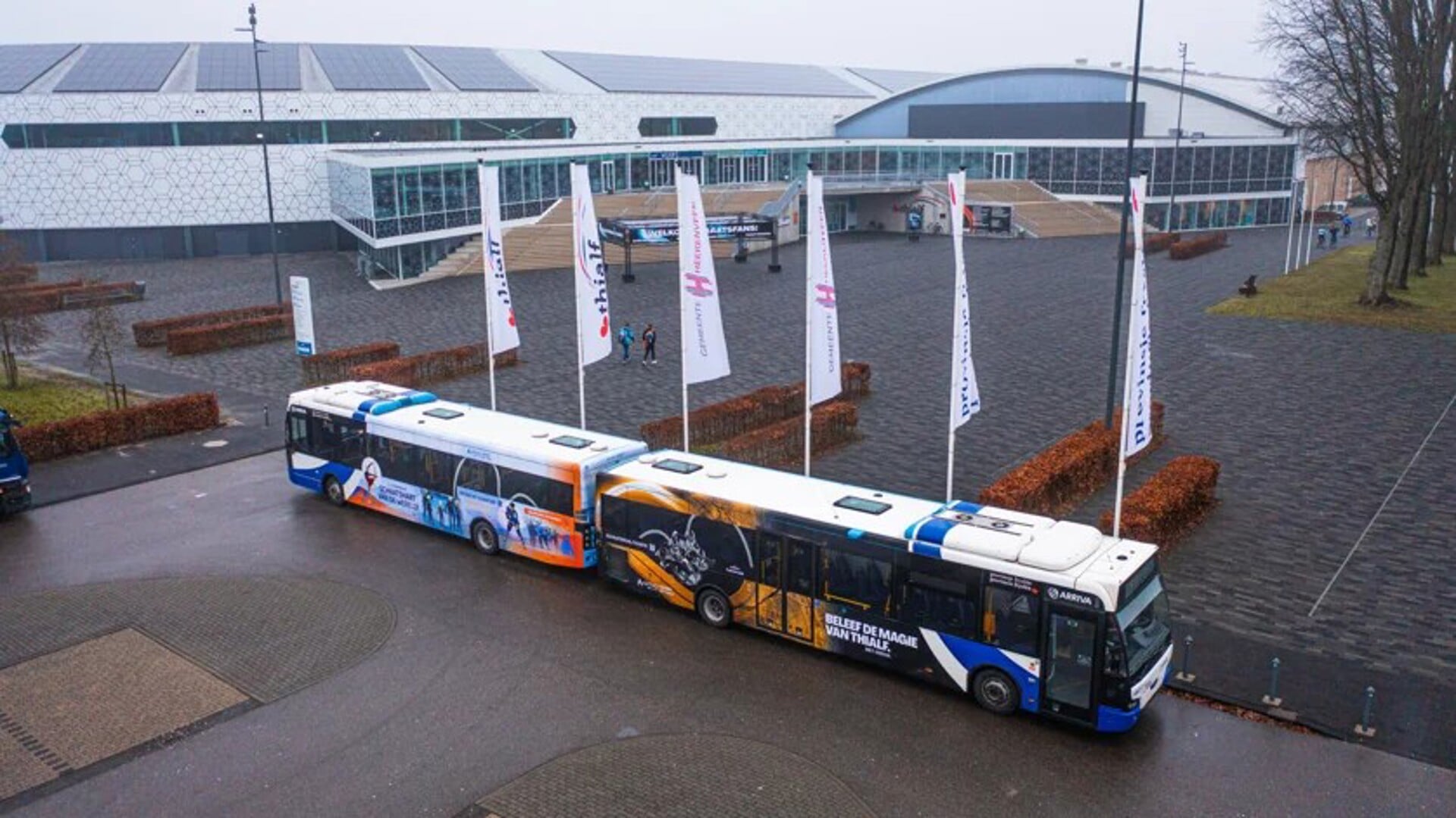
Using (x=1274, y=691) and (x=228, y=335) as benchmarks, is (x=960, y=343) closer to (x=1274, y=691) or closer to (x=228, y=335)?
(x=1274, y=691)

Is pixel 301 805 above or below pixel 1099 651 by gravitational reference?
below

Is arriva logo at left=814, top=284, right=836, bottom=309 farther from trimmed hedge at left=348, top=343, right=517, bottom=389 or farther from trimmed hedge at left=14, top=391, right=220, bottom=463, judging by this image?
trimmed hedge at left=14, top=391, right=220, bottom=463

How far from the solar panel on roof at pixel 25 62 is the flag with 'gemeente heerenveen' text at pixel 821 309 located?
58.3 metres

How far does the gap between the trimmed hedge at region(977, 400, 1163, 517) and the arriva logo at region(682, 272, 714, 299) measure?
6485 mm

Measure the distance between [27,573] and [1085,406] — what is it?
23726 millimetres

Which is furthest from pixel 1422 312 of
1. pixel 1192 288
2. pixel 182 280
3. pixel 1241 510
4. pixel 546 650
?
pixel 182 280

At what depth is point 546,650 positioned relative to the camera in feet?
51.2

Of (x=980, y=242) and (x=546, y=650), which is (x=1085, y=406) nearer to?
(x=546, y=650)

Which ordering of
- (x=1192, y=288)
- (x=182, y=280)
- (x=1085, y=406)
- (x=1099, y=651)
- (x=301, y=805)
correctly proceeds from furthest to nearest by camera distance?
(x=182, y=280), (x=1192, y=288), (x=1085, y=406), (x=1099, y=651), (x=301, y=805)

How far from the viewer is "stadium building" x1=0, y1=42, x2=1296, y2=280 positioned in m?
59.2

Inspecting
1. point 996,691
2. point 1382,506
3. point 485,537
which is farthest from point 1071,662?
point 1382,506

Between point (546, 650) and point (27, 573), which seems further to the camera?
point (27, 573)

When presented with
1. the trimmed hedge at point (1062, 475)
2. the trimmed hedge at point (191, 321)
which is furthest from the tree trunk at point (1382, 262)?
the trimmed hedge at point (191, 321)

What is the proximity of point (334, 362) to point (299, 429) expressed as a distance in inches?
407
